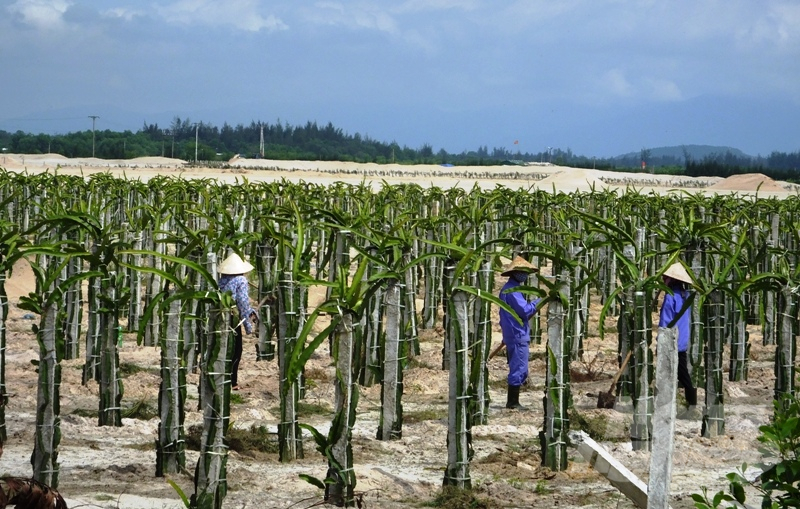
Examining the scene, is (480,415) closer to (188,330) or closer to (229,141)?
(188,330)

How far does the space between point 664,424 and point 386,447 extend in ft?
9.94

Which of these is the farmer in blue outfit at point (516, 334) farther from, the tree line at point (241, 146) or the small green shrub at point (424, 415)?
the tree line at point (241, 146)

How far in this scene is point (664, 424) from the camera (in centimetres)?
486

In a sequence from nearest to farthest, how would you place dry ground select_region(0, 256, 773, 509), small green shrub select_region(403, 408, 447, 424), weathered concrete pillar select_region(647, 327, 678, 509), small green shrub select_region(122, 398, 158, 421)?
1. weathered concrete pillar select_region(647, 327, 678, 509)
2. dry ground select_region(0, 256, 773, 509)
3. small green shrub select_region(122, 398, 158, 421)
4. small green shrub select_region(403, 408, 447, 424)

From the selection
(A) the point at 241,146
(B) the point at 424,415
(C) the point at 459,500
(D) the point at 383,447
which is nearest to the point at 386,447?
(D) the point at 383,447

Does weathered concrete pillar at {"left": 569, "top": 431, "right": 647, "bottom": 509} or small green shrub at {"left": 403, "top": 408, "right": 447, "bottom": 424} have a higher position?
weathered concrete pillar at {"left": 569, "top": 431, "right": 647, "bottom": 509}

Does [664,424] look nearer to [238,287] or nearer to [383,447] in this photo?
[383,447]

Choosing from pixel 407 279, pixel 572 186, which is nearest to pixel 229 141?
pixel 572 186

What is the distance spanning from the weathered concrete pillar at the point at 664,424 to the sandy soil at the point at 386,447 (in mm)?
1361

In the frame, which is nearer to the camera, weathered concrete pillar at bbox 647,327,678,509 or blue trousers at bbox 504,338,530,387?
weathered concrete pillar at bbox 647,327,678,509

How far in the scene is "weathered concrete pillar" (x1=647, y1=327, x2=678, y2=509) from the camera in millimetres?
4816

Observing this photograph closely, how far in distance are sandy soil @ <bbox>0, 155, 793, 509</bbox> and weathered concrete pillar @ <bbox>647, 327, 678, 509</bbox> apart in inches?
53.6

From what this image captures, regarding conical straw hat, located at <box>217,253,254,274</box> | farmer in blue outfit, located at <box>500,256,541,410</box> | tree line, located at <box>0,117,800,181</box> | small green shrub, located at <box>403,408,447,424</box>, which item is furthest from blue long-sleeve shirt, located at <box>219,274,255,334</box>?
tree line, located at <box>0,117,800,181</box>

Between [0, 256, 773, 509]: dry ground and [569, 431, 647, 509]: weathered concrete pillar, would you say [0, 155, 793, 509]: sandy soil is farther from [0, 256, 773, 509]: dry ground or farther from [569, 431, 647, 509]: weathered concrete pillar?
[569, 431, 647, 509]: weathered concrete pillar
